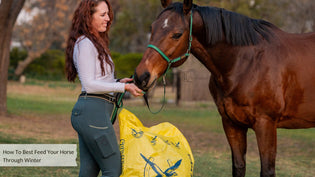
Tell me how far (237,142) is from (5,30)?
26.8ft

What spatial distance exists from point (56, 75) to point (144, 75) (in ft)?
73.4

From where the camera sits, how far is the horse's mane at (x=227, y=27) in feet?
10.3

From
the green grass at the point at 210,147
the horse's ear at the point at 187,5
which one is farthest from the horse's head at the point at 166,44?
the green grass at the point at 210,147

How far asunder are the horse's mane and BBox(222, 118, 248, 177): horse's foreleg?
2.52 ft

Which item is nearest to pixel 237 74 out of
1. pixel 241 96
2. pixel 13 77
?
pixel 241 96

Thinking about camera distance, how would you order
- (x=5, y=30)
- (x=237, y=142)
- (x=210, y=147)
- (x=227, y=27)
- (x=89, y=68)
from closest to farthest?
(x=89, y=68) < (x=227, y=27) < (x=237, y=142) < (x=210, y=147) < (x=5, y=30)

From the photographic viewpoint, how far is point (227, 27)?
10.5 feet

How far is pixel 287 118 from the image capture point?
3.43 m

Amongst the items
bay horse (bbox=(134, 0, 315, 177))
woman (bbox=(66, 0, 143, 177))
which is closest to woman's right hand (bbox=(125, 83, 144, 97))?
woman (bbox=(66, 0, 143, 177))

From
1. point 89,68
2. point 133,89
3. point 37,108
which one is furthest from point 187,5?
point 37,108

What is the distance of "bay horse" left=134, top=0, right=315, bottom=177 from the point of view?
119 inches

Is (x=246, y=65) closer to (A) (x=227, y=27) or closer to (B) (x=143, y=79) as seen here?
(A) (x=227, y=27)

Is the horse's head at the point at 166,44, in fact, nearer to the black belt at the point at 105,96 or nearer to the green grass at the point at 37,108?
the black belt at the point at 105,96

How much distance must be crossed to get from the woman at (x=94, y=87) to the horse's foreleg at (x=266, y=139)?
1.16 m
